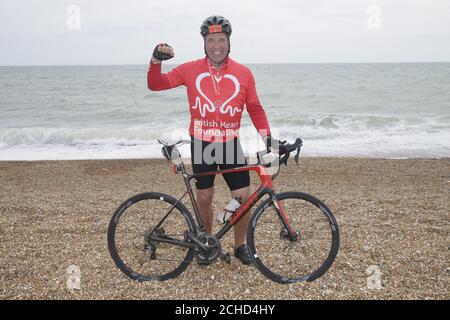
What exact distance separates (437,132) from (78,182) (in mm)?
16268

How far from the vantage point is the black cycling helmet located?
3711 mm

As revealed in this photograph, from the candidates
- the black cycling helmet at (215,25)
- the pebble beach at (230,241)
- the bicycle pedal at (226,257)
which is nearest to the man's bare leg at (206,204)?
the bicycle pedal at (226,257)

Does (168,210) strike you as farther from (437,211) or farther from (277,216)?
(437,211)

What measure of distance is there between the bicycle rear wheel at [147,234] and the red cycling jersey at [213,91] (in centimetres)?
80

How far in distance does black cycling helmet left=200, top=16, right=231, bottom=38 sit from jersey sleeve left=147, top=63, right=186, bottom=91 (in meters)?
0.44

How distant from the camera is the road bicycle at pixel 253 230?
146 inches

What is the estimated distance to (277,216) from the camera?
148 inches

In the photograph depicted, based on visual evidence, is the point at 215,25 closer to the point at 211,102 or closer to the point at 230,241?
the point at 211,102

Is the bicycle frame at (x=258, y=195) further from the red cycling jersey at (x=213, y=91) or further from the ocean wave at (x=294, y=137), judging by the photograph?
the ocean wave at (x=294, y=137)

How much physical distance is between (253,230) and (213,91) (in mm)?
1415

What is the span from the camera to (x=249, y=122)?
20531mm

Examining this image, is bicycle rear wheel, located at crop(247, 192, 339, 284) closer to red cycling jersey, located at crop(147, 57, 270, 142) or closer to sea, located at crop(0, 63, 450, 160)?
red cycling jersey, located at crop(147, 57, 270, 142)
